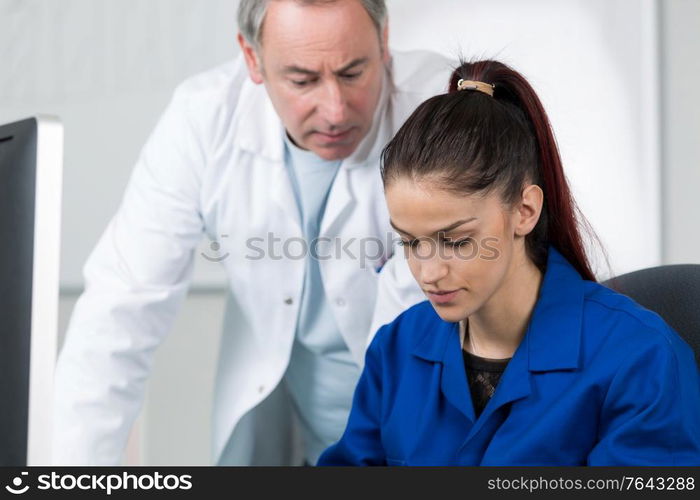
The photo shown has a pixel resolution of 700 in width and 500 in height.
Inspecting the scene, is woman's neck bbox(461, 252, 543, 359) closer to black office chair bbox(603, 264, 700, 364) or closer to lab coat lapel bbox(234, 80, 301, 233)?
black office chair bbox(603, 264, 700, 364)

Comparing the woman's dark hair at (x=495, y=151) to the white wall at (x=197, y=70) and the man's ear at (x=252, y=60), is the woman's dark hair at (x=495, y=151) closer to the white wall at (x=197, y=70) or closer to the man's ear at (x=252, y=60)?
the man's ear at (x=252, y=60)

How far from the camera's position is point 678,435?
949 millimetres

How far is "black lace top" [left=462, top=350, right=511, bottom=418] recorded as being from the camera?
3.69 feet

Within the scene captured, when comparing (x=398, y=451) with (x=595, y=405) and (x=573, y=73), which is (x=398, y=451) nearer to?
(x=595, y=405)

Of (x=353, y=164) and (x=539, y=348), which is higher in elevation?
(x=353, y=164)

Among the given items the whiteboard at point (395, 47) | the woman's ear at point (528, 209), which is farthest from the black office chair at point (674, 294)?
the whiteboard at point (395, 47)

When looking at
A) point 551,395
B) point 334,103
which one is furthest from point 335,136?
point 551,395

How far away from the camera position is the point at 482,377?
44.9 inches

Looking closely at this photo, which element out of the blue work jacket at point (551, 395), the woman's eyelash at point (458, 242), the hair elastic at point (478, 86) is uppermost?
Answer: the hair elastic at point (478, 86)

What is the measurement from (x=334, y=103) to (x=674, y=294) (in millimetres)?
564

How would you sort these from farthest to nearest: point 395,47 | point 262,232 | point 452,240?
point 395,47 → point 262,232 → point 452,240

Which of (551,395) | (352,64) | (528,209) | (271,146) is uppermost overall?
(352,64)

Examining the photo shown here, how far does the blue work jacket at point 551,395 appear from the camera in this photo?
3.17 ft

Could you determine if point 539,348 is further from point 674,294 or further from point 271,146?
point 271,146
